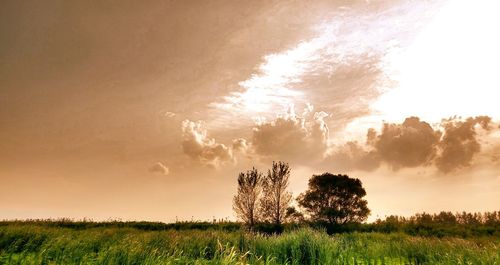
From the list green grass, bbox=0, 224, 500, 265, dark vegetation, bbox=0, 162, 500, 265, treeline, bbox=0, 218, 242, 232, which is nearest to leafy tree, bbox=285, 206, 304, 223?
dark vegetation, bbox=0, 162, 500, 265

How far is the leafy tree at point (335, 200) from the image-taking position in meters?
42.5

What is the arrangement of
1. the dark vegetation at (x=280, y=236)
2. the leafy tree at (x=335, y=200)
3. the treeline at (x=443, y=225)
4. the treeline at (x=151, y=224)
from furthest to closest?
the leafy tree at (x=335, y=200), the treeline at (x=151, y=224), the treeline at (x=443, y=225), the dark vegetation at (x=280, y=236)

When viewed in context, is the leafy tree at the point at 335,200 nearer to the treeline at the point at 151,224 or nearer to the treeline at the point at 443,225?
the treeline at the point at 443,225

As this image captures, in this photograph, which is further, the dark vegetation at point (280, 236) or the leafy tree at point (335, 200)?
the leafy tree at point (335, 200)

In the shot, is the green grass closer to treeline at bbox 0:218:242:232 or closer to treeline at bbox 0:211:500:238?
treeline at bbox 0:211:500:238

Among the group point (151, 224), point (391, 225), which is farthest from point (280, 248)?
point (151, 224)

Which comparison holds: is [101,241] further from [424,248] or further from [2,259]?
[424,248]

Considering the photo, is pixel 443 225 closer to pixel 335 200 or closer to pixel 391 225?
pixel 391 225

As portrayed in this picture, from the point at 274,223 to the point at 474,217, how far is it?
19226 mm

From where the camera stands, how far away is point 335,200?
43344 mm

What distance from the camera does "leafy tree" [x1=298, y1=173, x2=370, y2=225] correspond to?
139 ft

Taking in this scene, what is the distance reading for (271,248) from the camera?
14523 mm

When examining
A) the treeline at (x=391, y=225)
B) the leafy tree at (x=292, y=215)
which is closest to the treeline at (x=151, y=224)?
the treeline at (x=391, y=225)

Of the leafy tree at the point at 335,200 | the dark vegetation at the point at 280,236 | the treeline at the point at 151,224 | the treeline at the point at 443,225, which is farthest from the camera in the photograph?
the leafy tree at the point at 335,200
